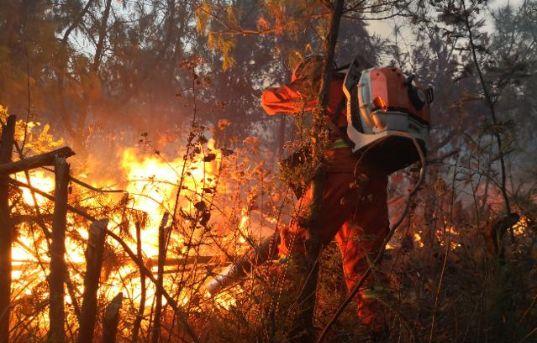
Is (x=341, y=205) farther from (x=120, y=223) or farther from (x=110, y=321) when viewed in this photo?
(x=110, y=321)

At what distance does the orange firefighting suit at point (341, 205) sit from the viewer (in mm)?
2678

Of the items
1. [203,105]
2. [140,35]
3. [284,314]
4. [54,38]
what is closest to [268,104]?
[284,314]

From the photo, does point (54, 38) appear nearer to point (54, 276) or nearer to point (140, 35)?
point (140, 35)

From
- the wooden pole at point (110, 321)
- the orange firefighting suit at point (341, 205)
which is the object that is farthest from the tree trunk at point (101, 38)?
the wooden pole at point (110, 321)

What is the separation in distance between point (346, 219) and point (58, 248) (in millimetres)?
1918

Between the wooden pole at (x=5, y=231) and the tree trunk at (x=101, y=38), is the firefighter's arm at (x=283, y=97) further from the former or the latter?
the tree trunk at (x=101, y=38)

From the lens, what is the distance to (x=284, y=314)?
7.38ft

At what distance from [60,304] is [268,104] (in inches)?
76.6

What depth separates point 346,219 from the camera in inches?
116

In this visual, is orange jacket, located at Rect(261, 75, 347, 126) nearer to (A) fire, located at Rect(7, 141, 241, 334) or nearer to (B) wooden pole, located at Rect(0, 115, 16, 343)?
(A) fire, located at Rect(7, 141, 241, 334)

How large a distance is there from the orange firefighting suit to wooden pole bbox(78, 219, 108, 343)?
136 centimetres

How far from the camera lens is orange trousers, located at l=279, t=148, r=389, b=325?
2.63 metres

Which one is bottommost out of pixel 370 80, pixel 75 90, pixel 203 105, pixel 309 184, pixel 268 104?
pixel 309 184

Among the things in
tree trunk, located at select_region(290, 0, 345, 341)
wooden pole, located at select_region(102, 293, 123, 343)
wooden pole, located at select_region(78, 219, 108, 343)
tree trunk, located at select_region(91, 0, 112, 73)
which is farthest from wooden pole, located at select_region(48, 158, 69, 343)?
tree trunk, located at select_region(91, 0, 112, 73)
